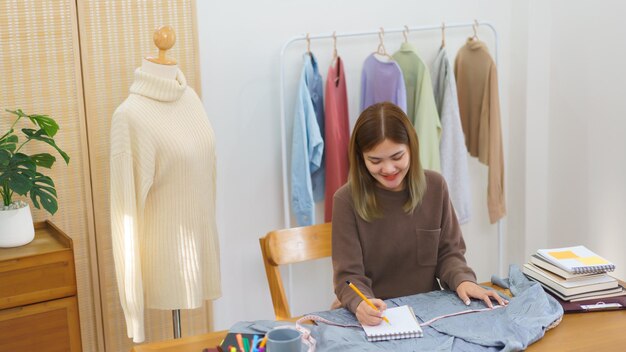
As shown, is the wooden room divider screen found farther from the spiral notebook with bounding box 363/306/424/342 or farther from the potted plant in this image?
the spiral notebook with bounding box 363/306/424/342

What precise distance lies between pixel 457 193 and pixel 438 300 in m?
1.56

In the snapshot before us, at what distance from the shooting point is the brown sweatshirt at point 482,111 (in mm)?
3674

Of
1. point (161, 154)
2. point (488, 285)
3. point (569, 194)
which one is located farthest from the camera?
point (569, 194)

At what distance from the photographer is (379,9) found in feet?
12.2

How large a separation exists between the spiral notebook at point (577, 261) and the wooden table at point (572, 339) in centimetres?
17

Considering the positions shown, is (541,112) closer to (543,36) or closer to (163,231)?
(543,36)

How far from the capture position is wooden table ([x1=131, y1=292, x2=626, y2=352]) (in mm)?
1869

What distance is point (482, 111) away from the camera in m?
→ 3.71

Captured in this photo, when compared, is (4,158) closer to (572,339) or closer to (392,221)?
(392,221)

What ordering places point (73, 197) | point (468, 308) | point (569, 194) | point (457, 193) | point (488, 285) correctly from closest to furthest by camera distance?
point (468, 308), point (488, 285), point (73, 197), point (457, 193), point (569, 194)

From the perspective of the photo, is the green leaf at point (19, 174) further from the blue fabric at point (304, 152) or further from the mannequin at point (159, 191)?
the blue fabric at point (304, 152)

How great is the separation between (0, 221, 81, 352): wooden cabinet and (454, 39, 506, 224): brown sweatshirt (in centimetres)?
209

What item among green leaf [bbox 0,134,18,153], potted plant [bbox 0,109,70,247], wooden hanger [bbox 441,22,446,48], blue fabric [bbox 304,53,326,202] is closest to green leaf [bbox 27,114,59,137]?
potted plant [bbox 0,109,70,247]

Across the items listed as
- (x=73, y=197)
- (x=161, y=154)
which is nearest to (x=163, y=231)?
(x=161, y=154)
